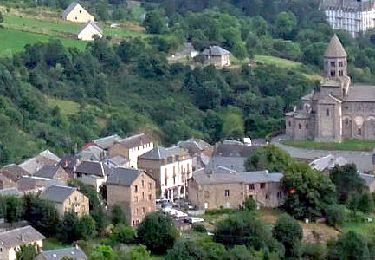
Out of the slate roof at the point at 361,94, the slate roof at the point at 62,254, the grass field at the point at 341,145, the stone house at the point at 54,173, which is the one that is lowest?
the slate roof at the point at 62,254

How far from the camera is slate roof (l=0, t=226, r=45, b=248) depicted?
2061 inches

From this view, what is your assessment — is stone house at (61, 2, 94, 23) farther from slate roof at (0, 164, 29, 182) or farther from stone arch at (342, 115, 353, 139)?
slate roof at (0, 164, 29, 182)

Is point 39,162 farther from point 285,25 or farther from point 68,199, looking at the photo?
point 285,25

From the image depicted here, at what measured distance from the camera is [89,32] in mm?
89250

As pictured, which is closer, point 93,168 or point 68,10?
point 93,168

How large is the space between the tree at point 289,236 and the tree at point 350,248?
1.22 metres

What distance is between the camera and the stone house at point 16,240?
52.2 m

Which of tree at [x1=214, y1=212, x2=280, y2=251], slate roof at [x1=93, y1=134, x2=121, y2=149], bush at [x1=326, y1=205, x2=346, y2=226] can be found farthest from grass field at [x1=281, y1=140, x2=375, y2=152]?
tree at [x1=214, y1=212, x2=280, y2=251]

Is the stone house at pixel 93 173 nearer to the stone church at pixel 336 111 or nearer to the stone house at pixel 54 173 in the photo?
the stone house at pixel 54 173

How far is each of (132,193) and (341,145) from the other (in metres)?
13.0

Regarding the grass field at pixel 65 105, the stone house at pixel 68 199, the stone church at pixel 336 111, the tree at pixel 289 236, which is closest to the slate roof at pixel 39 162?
the stone house at pixel 68 199

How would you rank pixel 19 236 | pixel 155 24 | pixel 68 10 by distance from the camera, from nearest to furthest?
pixel 19 236 < pixel 155 24 < pixel 68 10

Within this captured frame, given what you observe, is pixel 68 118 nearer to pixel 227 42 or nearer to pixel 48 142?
pixel 48 142

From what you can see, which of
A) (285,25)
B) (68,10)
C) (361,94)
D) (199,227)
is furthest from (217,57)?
(199,227)
